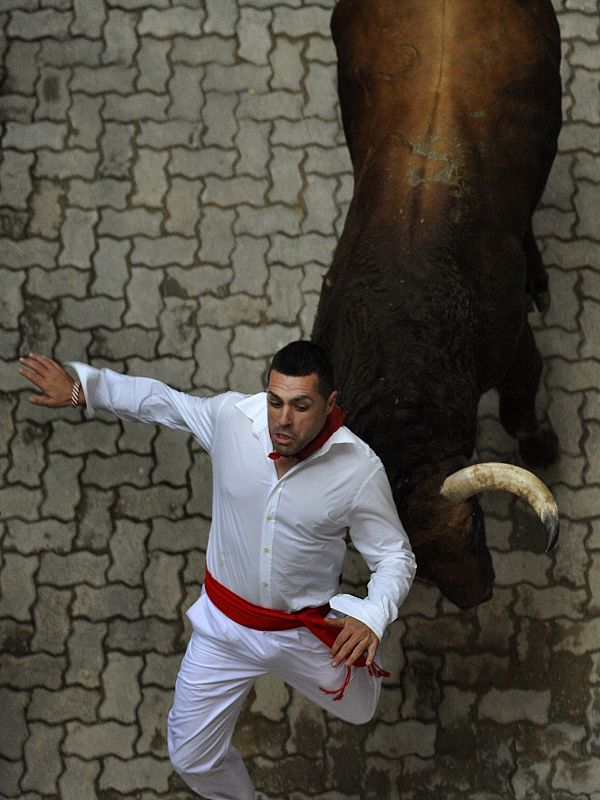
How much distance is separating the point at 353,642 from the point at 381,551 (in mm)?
348

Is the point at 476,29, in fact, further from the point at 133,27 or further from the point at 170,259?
the point at 133,27

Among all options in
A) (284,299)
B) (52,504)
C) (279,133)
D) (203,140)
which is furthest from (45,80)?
(52,504)

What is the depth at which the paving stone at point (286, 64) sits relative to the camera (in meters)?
6.24

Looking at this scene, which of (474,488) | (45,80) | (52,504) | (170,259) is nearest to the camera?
(474,488)

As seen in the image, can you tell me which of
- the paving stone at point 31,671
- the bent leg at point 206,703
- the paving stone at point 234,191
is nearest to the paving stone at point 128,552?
the paving stone at point 31,671

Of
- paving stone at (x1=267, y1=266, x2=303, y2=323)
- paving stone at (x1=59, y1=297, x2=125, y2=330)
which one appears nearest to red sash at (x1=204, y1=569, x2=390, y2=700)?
paving stone at (x1=267, y1=266, x2=303, y2=323)

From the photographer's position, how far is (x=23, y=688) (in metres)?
5.14

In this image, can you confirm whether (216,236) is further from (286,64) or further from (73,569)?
(73,569)

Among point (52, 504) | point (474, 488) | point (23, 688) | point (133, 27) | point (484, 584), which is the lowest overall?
point (23, 688)

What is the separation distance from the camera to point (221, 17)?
6391 mm

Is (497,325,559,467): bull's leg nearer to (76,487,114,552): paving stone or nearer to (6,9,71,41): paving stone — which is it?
(76,487,114,552): paving stone

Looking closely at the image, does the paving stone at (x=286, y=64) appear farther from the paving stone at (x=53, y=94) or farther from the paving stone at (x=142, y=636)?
the paving stone at (x=142, y=636)

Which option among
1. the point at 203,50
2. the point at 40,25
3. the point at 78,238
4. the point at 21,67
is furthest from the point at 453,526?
the point at 40,25

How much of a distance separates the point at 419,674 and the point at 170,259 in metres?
2.54
